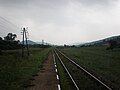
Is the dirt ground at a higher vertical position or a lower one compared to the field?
lower

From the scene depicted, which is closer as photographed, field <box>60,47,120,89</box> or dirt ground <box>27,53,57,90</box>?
dirt ground <box>27,53,57,90</box>

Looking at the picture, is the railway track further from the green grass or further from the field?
the green grass

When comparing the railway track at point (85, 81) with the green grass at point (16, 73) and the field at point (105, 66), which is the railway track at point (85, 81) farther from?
the green grass at point (16, 73)

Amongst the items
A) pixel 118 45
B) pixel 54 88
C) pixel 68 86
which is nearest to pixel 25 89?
pixel 54 88

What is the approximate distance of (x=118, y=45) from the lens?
73.9m

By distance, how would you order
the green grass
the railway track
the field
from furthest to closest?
1. the field
2. the green grass
3. the railway track

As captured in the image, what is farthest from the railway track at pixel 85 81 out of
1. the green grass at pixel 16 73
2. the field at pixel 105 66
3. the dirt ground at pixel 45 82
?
the green grass at pixel 16 73

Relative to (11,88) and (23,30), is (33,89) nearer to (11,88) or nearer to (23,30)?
(11,88)

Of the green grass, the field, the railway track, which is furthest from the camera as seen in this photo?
the field

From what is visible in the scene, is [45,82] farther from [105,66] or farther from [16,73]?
[105,66]

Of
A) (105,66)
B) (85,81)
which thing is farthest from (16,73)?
(105,66)

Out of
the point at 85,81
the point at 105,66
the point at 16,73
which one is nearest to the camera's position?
the point at 85,81

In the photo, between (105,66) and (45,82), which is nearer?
(45,82)

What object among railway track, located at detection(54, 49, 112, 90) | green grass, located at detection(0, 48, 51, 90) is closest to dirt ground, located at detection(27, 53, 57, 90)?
green grass, located at detection(0, 48, 51, 90)
